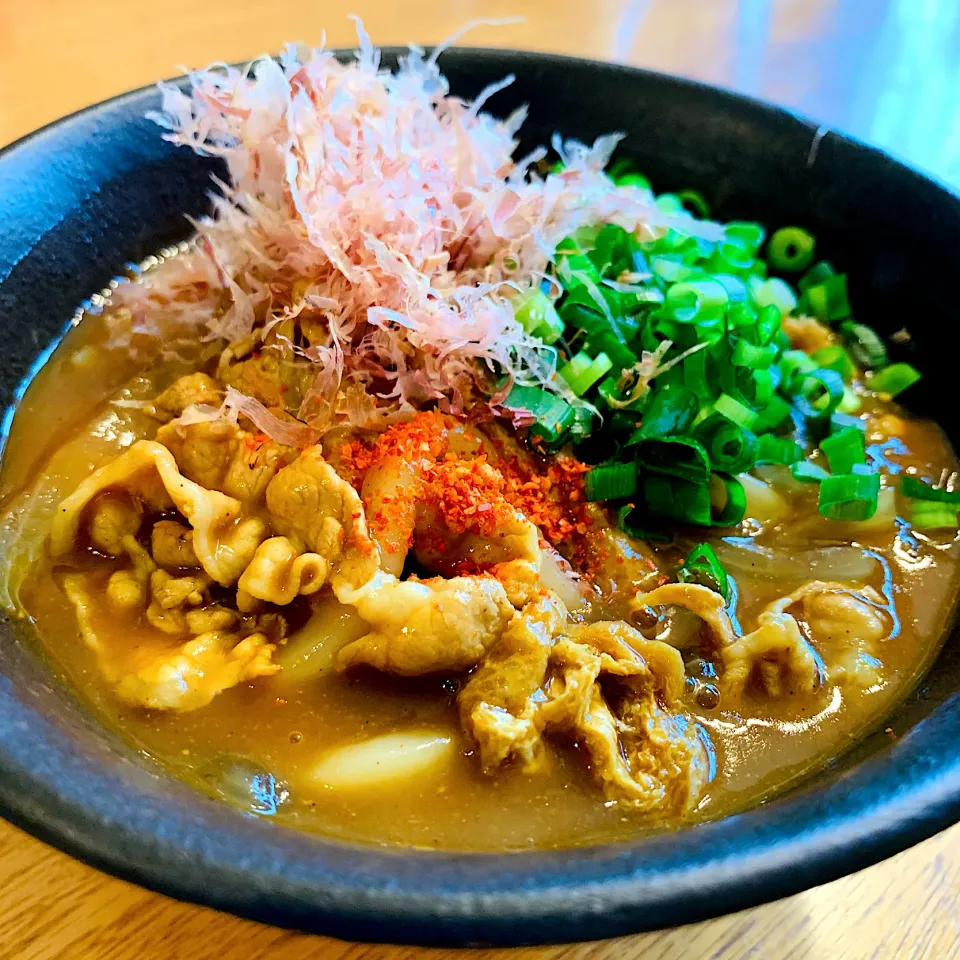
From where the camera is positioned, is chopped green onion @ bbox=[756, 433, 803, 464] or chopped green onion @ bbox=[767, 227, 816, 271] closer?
chopped green onion @ bbox=[756, 433, 803, 464]

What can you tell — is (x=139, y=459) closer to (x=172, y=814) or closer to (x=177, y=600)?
(x=177, y=600)

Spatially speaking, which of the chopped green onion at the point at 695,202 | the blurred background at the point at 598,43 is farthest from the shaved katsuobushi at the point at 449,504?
the blurred background at the point at 598,43

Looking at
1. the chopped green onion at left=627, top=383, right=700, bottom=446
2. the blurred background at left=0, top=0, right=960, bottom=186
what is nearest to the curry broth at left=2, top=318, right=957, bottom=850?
the chopped green onion at left=627, top=383, right=700, bottom=446

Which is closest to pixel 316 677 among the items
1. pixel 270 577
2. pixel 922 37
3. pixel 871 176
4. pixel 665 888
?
pixel 270 577

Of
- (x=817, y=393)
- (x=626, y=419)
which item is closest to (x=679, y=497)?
(x=626, y=419)

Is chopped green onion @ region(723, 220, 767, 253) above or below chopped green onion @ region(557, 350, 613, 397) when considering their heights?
above

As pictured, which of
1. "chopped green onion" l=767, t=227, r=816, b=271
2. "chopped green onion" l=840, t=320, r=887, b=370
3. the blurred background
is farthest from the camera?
the blurred background

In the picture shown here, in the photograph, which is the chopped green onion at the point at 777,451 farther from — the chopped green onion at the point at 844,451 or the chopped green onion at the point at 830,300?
the chopped green onion at the point at 830,300

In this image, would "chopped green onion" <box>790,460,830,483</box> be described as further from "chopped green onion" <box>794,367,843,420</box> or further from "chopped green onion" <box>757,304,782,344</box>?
"chopped green onion" <box>757,304,782,344</box>
